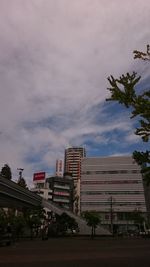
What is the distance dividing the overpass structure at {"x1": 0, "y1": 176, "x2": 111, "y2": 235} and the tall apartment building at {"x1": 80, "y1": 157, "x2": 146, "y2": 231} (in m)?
44.5

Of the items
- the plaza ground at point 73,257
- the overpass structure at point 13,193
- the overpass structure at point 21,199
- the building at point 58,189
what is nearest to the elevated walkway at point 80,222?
the overpass structure at point 21,199

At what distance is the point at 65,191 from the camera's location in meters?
139

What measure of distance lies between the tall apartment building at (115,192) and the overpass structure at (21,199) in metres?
44.5

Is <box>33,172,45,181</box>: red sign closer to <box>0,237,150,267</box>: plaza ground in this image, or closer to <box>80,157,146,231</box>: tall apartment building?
<box>80,157,146,231</box>: tall apartment building

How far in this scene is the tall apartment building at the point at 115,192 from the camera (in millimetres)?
130375

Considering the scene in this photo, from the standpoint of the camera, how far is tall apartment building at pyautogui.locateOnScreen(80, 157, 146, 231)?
130m

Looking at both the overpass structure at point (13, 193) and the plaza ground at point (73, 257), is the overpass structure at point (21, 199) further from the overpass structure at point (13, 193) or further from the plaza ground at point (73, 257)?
the plaza ground at point (73, 257)

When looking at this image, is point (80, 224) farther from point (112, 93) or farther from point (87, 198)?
point (112, 93)

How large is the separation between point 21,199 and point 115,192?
7832 cm

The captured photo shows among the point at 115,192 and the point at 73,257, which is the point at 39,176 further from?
the point at 73,257

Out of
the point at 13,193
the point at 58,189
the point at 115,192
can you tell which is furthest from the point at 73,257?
the point at 58,189

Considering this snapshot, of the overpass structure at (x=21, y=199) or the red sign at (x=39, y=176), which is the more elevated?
the red sign at (x=39, y=176)

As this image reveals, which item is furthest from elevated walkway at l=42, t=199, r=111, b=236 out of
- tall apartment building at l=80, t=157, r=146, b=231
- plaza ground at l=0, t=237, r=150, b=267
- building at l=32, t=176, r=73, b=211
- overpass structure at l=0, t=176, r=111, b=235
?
plaza ground at l=0, t=237, r=150, b=267

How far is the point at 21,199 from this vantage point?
57406 millimetres
